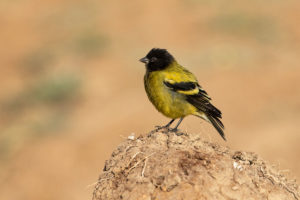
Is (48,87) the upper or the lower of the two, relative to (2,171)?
upper

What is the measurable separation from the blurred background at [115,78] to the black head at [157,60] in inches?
43.8

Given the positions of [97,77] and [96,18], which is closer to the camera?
[97,77]

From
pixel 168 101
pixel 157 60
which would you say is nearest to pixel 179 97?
pixel 168 101

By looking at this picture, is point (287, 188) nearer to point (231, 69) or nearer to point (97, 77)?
point (231, 69)

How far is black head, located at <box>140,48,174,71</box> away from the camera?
32.7 feet

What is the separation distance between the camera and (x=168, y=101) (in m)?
9.54

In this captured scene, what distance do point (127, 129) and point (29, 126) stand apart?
4.70m

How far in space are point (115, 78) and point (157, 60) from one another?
1504 cm

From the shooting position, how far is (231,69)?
23.2 metres

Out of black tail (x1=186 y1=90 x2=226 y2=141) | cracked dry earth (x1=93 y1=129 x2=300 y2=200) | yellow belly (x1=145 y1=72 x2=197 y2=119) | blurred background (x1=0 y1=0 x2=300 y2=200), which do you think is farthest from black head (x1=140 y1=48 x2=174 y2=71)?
cracked dry earth (x1=93 y1=129 x2=300 y2=200)

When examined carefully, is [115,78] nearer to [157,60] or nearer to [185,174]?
[157,60]

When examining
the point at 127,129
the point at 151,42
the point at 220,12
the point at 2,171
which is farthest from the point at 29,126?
the point at 220,12

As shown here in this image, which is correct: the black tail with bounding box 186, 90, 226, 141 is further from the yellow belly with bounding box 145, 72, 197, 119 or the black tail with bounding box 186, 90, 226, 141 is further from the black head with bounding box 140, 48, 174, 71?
the black head with bounding box 140, 48, 174, 71

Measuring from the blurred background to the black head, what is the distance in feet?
3.65
